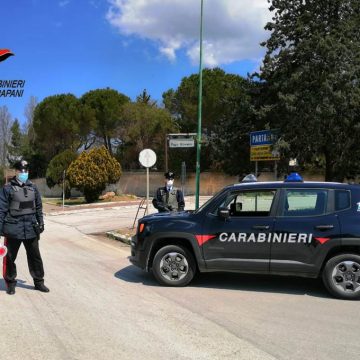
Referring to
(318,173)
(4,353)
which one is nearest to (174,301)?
(4,353)

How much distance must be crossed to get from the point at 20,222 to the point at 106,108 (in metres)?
40.5

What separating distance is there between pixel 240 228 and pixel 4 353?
3795mm

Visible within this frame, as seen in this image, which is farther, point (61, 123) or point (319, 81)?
point (61, 123)

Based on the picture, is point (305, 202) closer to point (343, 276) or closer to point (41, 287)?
point (343, 276)

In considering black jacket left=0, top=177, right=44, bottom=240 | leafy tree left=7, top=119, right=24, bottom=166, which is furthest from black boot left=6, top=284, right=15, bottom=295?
leafy tree left=7, top=119, right=24, bottom=166

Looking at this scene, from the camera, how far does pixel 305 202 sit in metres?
7.20

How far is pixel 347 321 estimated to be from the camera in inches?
229

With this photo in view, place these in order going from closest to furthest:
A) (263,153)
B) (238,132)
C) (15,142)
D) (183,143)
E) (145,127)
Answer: (263,153), (183,143), (238,132), (145,127), (15,142)

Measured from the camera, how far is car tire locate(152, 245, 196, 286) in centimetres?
757

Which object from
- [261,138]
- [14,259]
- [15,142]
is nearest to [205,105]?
[261,138]

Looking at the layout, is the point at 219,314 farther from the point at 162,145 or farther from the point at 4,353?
the point at 162,145

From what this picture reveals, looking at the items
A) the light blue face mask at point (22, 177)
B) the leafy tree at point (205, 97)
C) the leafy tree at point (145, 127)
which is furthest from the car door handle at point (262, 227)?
the leafy tree at point (145, 127)

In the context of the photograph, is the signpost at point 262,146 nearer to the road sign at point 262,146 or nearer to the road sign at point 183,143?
the road sign at point 262,146

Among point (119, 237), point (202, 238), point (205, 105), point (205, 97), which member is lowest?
point (119, 237)
